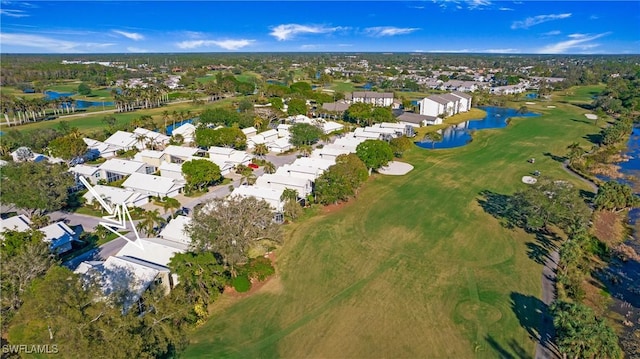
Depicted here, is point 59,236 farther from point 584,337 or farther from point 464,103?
point 464,103

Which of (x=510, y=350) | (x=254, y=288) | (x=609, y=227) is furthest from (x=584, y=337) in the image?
(x=609, y=227)

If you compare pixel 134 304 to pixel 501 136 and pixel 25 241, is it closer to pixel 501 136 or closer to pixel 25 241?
pixel 25 241

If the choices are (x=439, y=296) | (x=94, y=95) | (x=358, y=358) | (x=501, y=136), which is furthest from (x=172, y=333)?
(x=94, y=95)

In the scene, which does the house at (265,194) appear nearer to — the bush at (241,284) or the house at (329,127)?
the bush at (241,284)

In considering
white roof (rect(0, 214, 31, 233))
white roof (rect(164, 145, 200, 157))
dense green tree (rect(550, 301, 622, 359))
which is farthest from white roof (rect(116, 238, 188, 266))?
white roof (rect(164, 145, 200, 157))

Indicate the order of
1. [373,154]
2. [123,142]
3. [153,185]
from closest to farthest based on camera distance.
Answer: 1. [153,185]
2. [373,154]
3. [123,142]

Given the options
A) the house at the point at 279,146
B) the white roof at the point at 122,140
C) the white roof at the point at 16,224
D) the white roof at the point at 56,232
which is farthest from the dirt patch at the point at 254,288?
the white roof at the point at 122,140
